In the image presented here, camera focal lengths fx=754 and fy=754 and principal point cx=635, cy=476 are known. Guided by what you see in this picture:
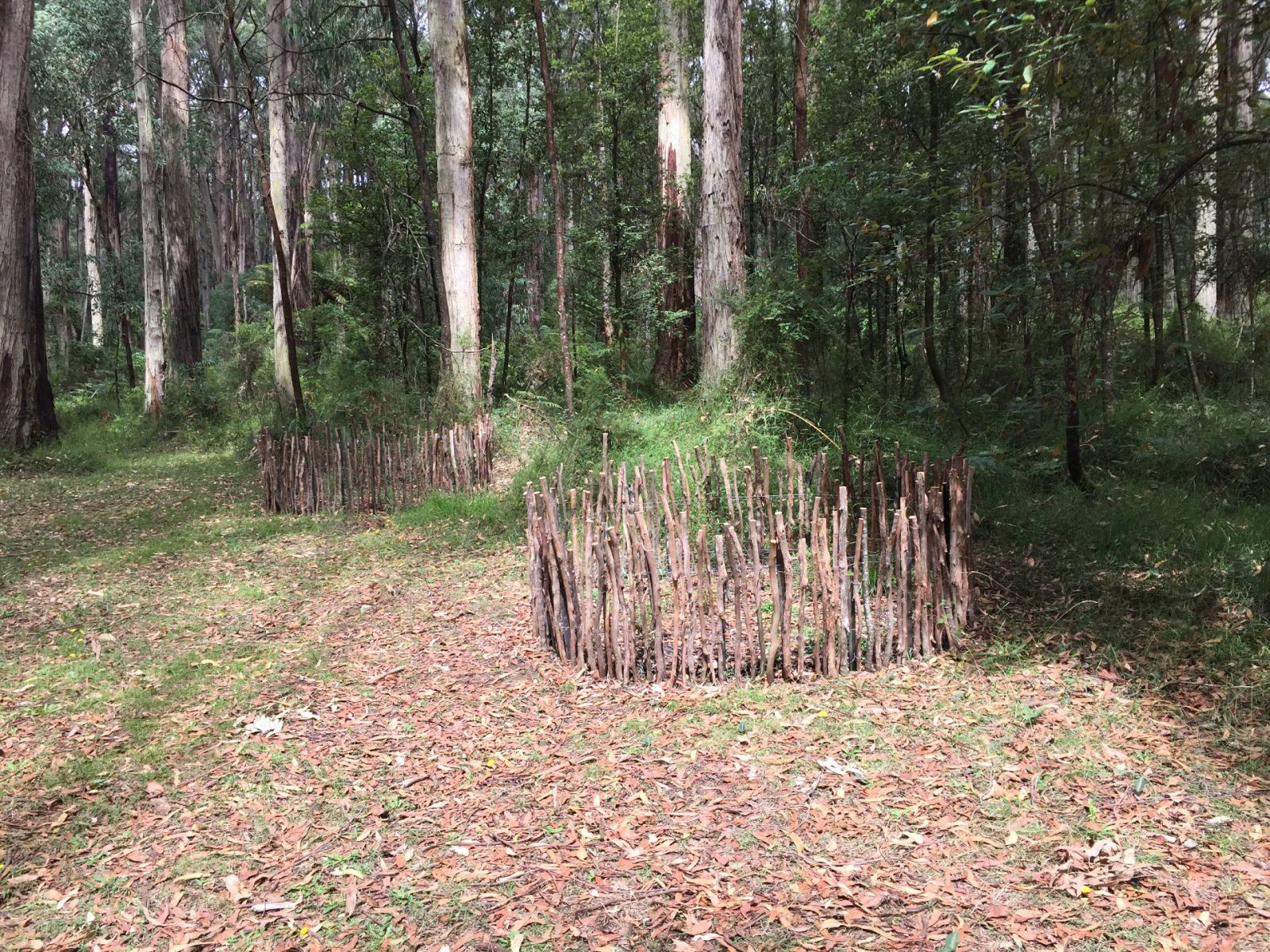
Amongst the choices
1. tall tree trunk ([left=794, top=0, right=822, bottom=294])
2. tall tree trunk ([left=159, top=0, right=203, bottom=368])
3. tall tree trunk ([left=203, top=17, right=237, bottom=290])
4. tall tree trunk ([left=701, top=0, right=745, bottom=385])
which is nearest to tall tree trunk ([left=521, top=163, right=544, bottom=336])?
tall tree trunk ([left=159, top=0, right=203, bottom=368])

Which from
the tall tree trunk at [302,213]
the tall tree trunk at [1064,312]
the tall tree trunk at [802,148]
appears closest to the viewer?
the tall tree trunk at [1064,312]

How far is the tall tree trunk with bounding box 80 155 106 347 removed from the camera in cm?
2177

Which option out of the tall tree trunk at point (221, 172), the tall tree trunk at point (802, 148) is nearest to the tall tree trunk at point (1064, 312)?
the tall tree trunk at point (802, 148)

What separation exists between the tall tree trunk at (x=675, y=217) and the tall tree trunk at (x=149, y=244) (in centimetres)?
896

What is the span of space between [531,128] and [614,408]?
20.4ft

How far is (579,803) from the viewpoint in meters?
2.86

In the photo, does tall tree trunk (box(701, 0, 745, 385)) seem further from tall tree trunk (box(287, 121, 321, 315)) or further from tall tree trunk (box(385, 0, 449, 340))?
tall tree trunk (box(287, 121, 321, 315))

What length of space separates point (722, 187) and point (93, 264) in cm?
Result: 2301

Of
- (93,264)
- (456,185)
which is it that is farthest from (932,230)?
(93,264)

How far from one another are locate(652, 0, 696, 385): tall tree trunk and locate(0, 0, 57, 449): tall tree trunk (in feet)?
29.6

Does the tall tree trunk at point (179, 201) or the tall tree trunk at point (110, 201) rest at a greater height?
the tall tree trunk at point (110, 201)

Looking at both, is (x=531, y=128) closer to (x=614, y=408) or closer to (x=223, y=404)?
(x=614, y=408)

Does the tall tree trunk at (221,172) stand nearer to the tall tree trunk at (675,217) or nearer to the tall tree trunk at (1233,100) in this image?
the tall tree trunk at (675,217)

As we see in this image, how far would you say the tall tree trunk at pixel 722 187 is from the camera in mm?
7973
